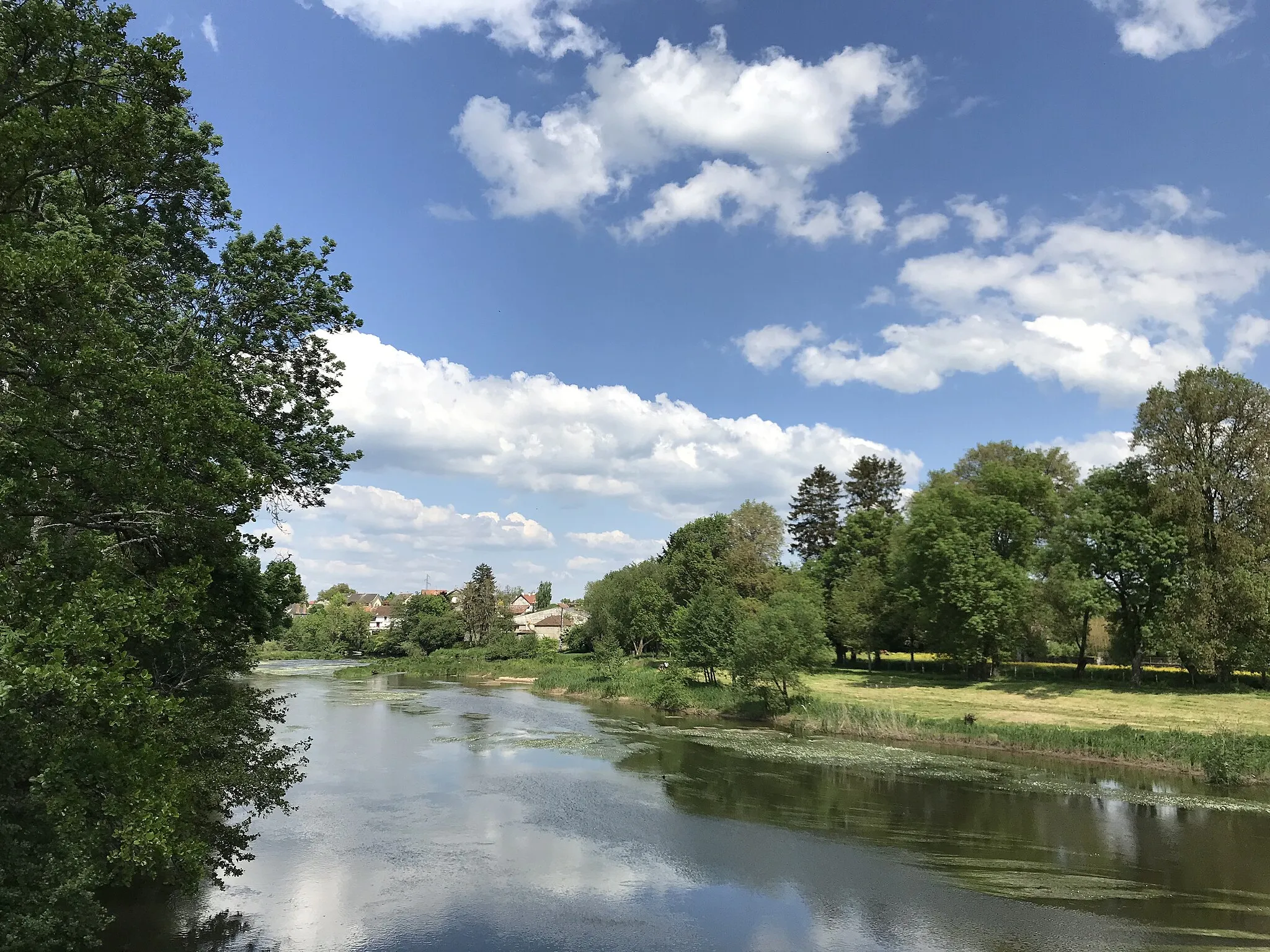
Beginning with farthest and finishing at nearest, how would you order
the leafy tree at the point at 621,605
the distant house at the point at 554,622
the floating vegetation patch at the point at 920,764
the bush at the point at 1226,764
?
the distant house at the point at 554,622 < the leafy tree at the point at 621,605 < the bush at the point at 1226,764 < the floating vegetation patch at the point at 920,764

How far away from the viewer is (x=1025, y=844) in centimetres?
1944

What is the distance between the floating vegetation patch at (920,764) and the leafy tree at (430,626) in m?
59.0

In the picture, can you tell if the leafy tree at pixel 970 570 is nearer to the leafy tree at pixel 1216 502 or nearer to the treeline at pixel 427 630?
the leafy tree at pixel 1216 502

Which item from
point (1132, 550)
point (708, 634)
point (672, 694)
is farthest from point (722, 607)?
point (1132, 550)

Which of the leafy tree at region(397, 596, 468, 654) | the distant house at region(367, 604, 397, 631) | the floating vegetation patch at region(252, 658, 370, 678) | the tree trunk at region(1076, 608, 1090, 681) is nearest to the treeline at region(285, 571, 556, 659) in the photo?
the leafy tree at region(397, 596, 468, 654)

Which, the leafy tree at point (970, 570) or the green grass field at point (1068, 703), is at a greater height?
the leafy tree at point (970, 570)

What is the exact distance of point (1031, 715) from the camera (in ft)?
123

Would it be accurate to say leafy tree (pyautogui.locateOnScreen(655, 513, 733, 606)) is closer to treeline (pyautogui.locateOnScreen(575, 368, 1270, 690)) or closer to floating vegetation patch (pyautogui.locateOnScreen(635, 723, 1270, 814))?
treeline (pyautogui.locateOnScreen(575, 368, 1270, 690))

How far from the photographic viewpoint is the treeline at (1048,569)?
38.7 meters

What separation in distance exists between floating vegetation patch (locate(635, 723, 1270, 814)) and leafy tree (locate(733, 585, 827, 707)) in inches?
136

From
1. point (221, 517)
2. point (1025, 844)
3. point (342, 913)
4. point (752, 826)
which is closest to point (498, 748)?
point (752, 826)

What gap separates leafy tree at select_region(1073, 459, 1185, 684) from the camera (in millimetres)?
40906

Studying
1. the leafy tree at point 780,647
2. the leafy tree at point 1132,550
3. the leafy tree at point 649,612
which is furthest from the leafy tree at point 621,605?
the leafy tree at point 1132,550

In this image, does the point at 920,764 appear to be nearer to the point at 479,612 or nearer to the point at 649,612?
the point at 649,612
